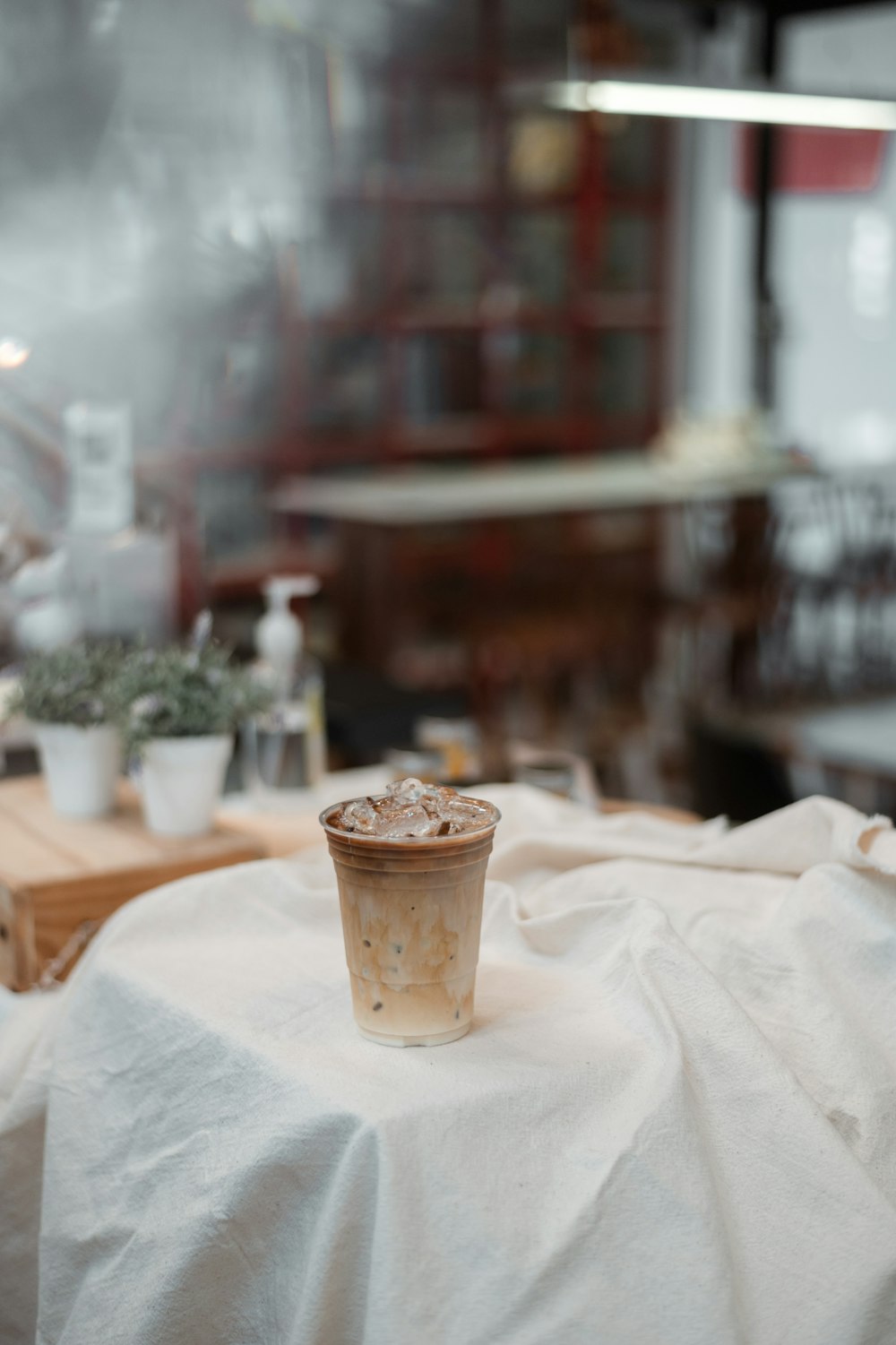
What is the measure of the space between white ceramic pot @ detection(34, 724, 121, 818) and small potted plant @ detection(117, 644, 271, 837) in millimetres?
86

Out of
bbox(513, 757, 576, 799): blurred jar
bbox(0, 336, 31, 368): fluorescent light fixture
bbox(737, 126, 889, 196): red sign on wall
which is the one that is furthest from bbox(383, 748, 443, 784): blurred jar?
bbox(737, 126, 889, 196): red sign on wall

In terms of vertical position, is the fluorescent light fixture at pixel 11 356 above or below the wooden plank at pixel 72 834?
above

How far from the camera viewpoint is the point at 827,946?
1359 mm

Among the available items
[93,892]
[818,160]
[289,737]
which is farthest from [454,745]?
[818,160]

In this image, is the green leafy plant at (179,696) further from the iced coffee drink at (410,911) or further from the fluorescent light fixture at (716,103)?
the fluorescent light fixture at (716,103)

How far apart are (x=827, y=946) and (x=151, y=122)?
435 centimetres

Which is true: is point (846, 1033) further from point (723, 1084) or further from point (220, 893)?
point (220, 893)

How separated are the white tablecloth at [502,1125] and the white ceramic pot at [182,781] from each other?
38 cm

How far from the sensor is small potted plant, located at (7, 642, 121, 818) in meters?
1.99

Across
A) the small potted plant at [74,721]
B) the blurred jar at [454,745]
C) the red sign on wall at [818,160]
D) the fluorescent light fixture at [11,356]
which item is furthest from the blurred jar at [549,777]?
the red sign on wall at [818,160]

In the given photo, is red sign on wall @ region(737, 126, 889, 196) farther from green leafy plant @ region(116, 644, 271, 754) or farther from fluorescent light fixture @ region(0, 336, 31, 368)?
green leafy plant @ region(116, 644, 271, 754)

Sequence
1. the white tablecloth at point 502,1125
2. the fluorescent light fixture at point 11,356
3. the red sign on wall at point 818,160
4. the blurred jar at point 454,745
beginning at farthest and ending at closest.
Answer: the red sign on wall at point 818,160, the fluorescent light fixture at point 11,356, the blurred jar at point 454,745, the white tablecloth at point 502,1125

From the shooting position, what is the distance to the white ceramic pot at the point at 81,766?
2008mm

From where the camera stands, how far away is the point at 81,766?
2.03 meters
